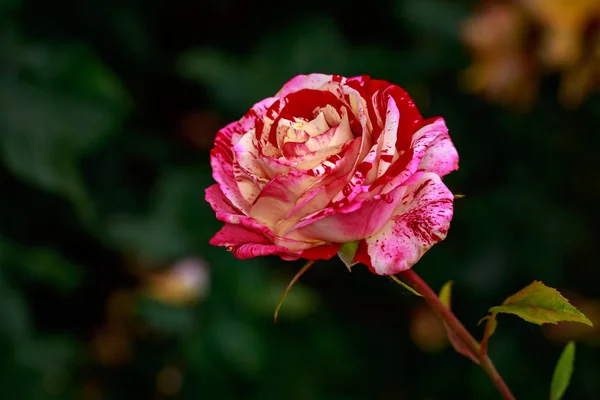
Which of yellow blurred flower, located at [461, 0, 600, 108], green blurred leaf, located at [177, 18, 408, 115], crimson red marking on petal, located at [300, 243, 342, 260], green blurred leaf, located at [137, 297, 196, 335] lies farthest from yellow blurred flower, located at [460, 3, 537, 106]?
crimson red marking on petal, located at [300, 243, 342, 260]

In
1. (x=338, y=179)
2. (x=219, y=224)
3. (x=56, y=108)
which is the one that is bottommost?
(x=219, y=224)

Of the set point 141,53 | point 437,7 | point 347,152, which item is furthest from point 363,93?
point 141,53

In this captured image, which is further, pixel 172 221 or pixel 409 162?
pixel 172 221

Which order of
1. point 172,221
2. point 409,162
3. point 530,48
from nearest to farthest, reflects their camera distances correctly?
point 409,162 → point 530,48 → point 172,221

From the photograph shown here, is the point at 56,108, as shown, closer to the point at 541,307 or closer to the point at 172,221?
the point at 172,221

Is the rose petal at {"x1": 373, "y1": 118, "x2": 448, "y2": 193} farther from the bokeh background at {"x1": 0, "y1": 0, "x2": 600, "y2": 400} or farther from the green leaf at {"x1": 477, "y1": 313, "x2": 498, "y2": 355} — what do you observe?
the bokeh background at {"x1": 0, "y1": 0, "x2": 600, "y2": 400}

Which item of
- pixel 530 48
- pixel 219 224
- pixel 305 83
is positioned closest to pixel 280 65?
pixel 219 224

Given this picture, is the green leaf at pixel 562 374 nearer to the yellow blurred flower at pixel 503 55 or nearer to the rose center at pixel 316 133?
the rose center at pixel 316 133

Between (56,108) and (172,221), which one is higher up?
(56,108)
